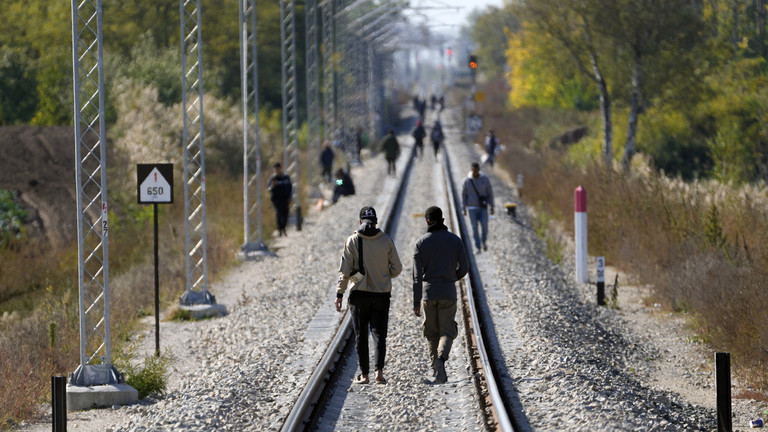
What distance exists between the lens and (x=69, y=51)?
42.8m

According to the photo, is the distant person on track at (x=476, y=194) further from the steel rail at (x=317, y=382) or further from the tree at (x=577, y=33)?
the tree at (x=577, y=33)

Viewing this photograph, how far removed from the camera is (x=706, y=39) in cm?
4072

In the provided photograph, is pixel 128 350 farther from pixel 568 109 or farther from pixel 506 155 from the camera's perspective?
pixel 568 109

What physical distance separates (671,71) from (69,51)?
2410cm

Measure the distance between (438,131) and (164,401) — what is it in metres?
38.0

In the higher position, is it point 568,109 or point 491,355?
point 568,109

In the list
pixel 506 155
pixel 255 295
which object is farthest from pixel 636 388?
pixel 506 155

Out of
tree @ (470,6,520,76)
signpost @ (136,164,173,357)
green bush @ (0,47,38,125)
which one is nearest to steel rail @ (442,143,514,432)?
signpost @ (136,164,173,357)

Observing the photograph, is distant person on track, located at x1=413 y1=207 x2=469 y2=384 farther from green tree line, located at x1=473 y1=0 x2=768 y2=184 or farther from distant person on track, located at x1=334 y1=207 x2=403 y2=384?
green tree line, located at x1=473 y1=0 x2=768 y2=184

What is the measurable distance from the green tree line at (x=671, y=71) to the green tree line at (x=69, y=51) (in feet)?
53.0

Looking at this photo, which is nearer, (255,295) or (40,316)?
(40,316)

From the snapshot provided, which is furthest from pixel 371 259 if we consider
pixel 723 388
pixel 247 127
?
pixel 247 127

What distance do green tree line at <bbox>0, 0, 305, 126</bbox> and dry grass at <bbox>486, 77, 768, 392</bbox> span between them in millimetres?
19794

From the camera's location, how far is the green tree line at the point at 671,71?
119 ft
